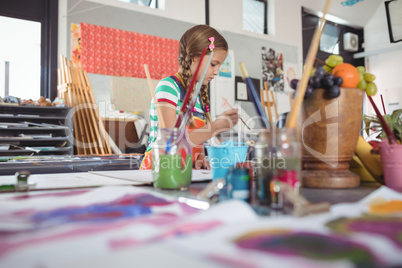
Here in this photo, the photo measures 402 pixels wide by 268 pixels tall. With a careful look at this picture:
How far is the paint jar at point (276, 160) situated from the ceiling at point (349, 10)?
646cm

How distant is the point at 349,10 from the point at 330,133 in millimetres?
6797

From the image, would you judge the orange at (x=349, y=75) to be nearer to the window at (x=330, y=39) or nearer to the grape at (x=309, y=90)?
the grape at (x=309, y=90)

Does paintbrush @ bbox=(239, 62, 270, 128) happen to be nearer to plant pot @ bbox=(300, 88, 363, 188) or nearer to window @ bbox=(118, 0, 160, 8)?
plant pot @ bbox=(300, 88, 363, 188)

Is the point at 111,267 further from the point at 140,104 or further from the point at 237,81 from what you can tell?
the point at 237,81

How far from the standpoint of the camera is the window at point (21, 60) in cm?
408

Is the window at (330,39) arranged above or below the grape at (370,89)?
above

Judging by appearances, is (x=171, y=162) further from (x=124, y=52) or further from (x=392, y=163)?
(x=124, y=52)

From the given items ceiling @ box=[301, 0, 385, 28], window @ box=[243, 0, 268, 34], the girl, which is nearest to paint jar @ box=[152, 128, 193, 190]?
the girl

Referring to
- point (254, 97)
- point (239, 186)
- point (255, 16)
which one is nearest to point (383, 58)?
point (255, 16)

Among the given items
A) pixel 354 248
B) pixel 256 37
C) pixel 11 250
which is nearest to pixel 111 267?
pixel 11 250

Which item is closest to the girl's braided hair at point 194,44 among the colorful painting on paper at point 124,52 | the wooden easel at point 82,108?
the wooden easel at point 82,108

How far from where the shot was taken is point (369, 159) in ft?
3.01

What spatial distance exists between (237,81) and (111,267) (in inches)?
215

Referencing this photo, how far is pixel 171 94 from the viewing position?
5.32 ft
